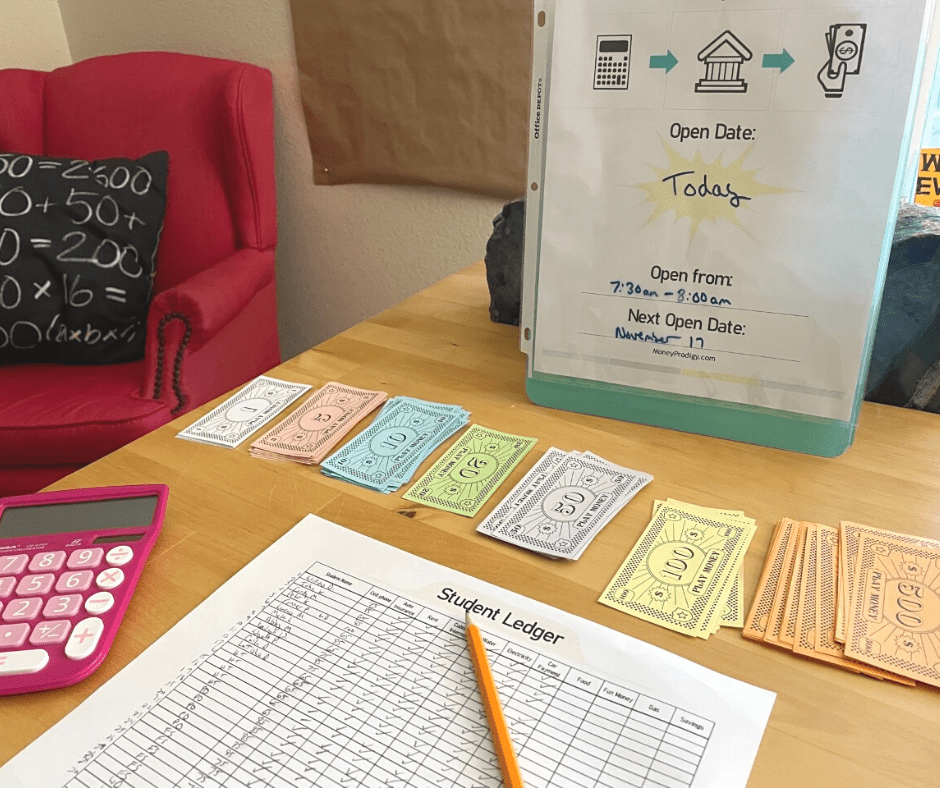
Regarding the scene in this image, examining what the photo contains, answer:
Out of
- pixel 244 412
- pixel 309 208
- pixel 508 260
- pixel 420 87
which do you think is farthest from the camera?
pixel 309 208

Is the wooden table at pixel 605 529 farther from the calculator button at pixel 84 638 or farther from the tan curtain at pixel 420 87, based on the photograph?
the tan curtain at pixel 420 87

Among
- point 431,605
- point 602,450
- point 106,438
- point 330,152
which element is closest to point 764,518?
point 602,450

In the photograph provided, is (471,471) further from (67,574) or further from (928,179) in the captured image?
(928,179)

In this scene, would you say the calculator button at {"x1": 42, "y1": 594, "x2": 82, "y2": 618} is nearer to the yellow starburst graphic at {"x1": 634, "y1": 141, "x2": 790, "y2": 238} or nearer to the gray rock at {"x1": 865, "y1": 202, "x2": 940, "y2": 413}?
the yellow starburst graphic at {"x1": 634, "y1": 141, "x2": 790, "y2": 238}

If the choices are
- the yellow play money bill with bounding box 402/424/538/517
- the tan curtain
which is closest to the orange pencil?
the yellow play money bill with bounding box 402/424/538/517

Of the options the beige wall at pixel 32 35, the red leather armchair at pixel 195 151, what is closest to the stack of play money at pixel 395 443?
the red leather armchair at pixel 195 151

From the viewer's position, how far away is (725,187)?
1.97 ft

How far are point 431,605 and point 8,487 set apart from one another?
111 cm

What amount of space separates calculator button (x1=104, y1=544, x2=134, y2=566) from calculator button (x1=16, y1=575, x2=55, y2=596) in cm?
4

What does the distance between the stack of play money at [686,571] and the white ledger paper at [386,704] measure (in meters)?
0.04

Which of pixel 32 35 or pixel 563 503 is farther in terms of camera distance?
pixel 32 35

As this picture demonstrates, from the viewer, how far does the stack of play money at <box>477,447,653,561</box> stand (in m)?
0.55

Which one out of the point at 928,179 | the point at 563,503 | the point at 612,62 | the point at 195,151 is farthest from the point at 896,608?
the point at 195,151

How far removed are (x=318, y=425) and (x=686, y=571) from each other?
0.36 m
